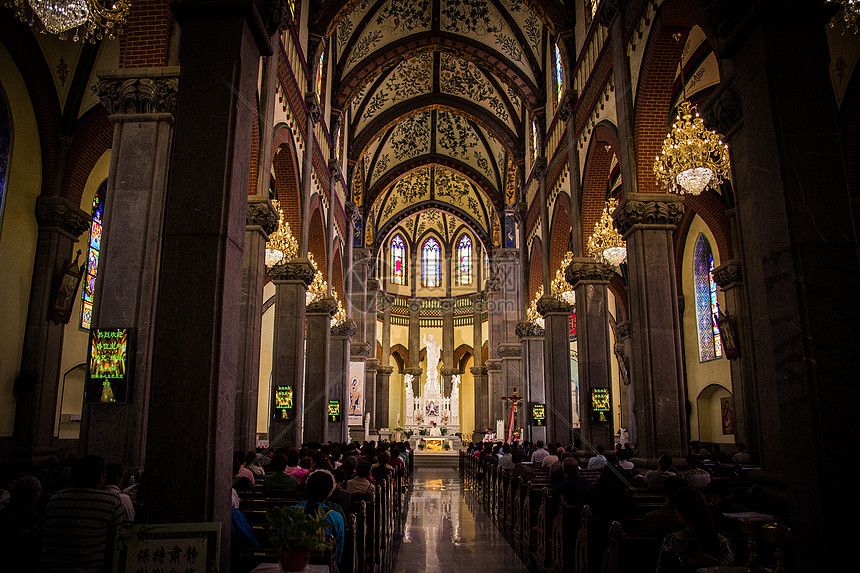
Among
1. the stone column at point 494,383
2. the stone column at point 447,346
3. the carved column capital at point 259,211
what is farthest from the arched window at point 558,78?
the stone column at point 447,346

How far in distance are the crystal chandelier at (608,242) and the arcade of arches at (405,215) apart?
83cm

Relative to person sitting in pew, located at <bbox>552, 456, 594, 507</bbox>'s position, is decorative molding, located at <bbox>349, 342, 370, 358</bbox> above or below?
above

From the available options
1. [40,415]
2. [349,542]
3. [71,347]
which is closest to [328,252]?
[71,347]

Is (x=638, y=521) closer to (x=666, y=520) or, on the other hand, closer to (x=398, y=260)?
(x=666, y=520)

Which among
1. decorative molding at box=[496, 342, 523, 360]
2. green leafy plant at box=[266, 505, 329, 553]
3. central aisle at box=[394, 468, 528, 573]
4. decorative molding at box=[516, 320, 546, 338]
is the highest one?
decorative molding at box=[516, 320, 546, 338]

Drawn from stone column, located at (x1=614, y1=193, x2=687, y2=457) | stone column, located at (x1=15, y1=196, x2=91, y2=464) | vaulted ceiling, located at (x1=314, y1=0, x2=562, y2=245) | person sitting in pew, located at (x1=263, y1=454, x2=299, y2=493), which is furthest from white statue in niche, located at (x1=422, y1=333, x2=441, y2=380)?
person sitting in pew, located at (x1=263, y1=454, x2=299, y2=493)

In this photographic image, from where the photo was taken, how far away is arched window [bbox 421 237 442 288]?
132 ft

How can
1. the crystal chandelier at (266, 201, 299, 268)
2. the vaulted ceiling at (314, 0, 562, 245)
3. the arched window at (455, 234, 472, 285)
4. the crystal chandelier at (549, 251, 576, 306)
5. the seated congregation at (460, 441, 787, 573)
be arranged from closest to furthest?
1. the seated congregation at (460, 441, 787, 573)
2. the crystal chandelier at (266, 201, 299, 268)
3. the crystal chandelier at (549, 251, 576, 306)
4. the vaulted ceiling at (314, 0, 562, 245)
5. the arched window at (455, 234, 472, 285)

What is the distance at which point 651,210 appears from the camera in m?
10.7

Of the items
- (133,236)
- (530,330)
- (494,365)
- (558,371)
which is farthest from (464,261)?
(133,236)

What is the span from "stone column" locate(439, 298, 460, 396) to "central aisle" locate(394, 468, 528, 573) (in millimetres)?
23463

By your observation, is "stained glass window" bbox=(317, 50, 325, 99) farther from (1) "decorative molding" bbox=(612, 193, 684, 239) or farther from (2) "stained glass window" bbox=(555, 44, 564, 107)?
(1) "decorative molding" bbox=(612, 193, 684, 239)

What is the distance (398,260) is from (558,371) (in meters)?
23.4

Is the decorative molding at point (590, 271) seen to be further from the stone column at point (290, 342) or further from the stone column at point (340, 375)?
the stone column at point (340, 375)
